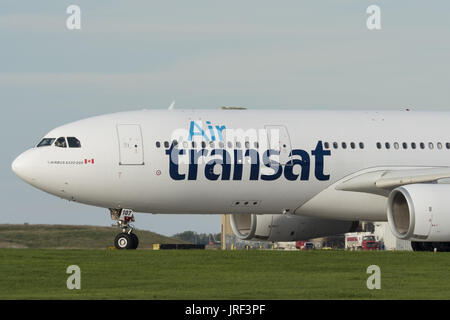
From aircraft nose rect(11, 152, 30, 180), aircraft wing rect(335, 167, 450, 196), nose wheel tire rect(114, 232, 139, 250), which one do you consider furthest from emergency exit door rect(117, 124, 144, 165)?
aircraft wing rect(335, 167, 450, 196)

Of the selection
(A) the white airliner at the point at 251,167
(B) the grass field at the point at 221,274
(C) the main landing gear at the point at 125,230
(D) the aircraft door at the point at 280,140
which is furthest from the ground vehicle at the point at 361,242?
(B) the grass field at the point at 221,274

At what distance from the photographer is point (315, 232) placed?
39.1m

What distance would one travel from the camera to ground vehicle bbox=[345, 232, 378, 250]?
71625mm

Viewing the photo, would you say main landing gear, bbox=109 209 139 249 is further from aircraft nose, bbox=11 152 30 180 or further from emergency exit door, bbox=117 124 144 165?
aircraft nose, bbox=11 152 30 180

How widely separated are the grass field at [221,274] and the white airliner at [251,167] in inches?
131

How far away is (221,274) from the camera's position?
24453 millimetres

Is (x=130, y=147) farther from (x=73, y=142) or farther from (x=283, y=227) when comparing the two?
(x=283, y=227)

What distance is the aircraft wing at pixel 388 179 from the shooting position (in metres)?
34.2

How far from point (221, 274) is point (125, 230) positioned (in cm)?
982

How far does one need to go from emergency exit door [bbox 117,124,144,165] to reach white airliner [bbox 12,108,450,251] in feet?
0.10

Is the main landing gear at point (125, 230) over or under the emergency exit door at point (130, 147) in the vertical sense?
under

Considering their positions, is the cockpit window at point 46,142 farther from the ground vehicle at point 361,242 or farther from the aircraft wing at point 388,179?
the ground vehicle at point 361,242
